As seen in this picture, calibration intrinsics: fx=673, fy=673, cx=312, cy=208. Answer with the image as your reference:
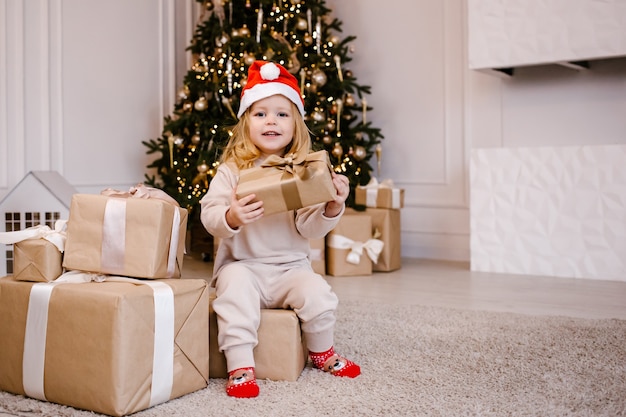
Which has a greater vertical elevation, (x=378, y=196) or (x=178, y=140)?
(x=178, y=140)

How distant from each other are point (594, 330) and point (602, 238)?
3.47 feet

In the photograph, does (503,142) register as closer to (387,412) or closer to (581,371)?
(581,371)

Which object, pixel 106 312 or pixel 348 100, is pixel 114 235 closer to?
pixel 106 312

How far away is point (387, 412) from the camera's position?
1.31 m

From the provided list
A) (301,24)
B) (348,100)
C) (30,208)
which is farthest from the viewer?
(348,100)

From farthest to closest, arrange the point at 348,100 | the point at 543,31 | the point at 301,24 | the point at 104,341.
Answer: the point at 348,100, the point at 301,24, the point at 543,31, the point at 104,341

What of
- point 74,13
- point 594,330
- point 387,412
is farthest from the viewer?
point 74,13

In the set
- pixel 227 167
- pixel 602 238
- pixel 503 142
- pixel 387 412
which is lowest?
pixel 387 412

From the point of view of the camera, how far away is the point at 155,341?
133 cm

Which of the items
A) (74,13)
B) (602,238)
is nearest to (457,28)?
(602,238)

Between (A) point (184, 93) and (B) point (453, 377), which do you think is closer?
(B) point (453, 377)

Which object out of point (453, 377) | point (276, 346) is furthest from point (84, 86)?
point (453, 377)

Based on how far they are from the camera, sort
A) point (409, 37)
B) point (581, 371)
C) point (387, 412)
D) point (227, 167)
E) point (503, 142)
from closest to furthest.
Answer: point (387, 412) → point (581, 371) → point (227, 167) → point (503, 142) → point (409, 37)

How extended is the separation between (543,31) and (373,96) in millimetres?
1188
